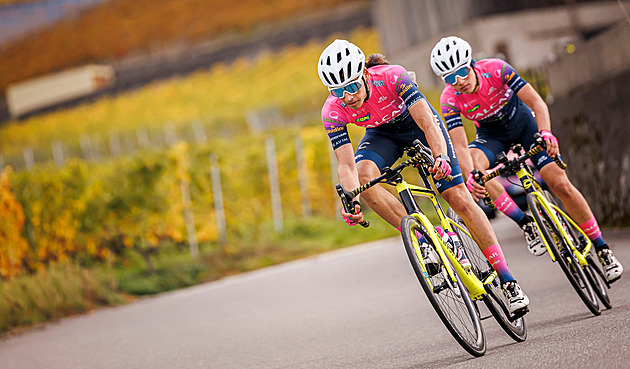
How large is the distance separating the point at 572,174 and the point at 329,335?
21.7 ft

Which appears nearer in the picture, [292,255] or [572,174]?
[572,174]

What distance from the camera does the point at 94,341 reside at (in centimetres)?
991

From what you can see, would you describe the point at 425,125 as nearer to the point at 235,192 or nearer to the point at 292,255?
the point at 292,255

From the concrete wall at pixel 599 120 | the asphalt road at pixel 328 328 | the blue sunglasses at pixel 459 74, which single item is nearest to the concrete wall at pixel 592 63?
the concrete wall at pixel 599 120

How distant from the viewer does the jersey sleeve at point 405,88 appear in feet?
19.6

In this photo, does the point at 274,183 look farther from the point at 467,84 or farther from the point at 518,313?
the point at 518,313

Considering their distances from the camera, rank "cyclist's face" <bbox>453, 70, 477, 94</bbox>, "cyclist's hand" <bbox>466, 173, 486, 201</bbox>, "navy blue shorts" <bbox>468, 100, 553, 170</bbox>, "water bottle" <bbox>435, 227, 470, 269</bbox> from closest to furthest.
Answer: "water bottle" <bbox>435, 227, 470, 269</bbox>
"cyclist's hand" <bbox>466, 173, 486, 201</bbox>
"cyclist's face" <bbox>453, 70, 477, 94</bbox>
"navy blue shorts" <bbox>468, 100, 553, 170</bbox>

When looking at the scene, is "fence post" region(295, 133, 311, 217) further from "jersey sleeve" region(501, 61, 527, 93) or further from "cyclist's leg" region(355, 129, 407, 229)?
"cyclist's leg" region(355, 129, 407, 229)

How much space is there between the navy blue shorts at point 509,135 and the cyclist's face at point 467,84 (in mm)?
824

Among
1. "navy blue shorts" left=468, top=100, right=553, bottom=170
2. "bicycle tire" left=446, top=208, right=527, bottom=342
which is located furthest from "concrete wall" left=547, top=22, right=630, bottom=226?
"bicycle tire" left=446, top=208, right=527, bottom=342

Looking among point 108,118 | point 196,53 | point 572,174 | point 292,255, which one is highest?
point 196,53

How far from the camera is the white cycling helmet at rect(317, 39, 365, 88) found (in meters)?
5.55

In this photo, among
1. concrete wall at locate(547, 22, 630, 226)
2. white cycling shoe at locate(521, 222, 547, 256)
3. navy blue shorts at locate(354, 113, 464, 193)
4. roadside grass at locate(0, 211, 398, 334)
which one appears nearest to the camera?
navy blue shorts at locate(354, 113, 464, 193)

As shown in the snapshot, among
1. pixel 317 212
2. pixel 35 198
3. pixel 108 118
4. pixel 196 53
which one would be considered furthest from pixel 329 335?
pixel 196 53
